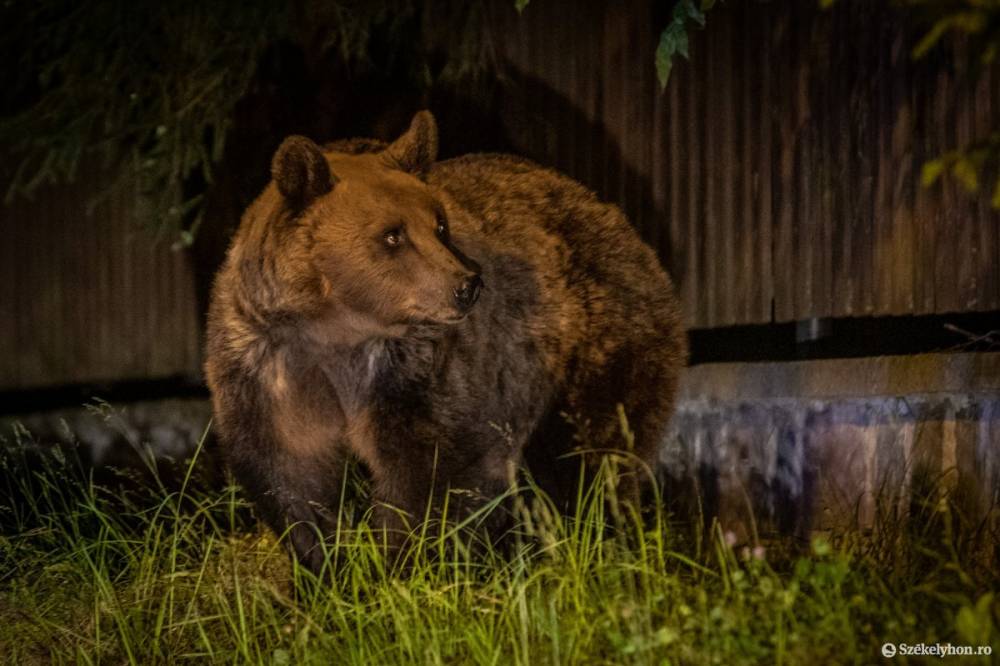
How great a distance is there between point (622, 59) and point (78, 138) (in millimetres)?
3544

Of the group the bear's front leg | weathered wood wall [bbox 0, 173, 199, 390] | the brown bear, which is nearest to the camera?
the brown bear

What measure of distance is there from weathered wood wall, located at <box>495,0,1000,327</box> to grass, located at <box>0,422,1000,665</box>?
4.95 ft

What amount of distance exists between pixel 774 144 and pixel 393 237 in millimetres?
2850

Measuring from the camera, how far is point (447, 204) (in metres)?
6.74

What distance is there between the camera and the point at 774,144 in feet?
25.6

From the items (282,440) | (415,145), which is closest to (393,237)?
(415,145)

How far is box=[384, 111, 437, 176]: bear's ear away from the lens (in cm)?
641

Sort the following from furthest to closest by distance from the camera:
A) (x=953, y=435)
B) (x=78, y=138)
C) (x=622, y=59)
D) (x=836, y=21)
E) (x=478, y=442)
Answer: (x=78, y=138) → (x=622, y=59) → (x=836, y=21) → (x=953, y=435) → (x=478, y=442)

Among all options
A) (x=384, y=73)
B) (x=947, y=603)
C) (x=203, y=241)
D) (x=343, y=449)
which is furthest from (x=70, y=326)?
(x=947, y=603)

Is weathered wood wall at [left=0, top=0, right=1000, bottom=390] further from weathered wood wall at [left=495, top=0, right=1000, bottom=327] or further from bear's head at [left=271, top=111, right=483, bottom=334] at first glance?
bear's head at [left=271, top=111, right=483, bottom=334]

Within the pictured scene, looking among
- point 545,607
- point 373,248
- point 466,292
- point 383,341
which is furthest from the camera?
point 383,341

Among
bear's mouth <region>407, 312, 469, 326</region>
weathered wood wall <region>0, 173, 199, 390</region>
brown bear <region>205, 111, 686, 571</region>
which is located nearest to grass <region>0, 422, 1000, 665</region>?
brown bear <region>205, 111, 686, 571</region>

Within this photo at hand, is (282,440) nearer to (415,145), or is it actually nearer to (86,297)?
(415,145)

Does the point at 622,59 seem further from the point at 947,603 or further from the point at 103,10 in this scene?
the point at 947,603
